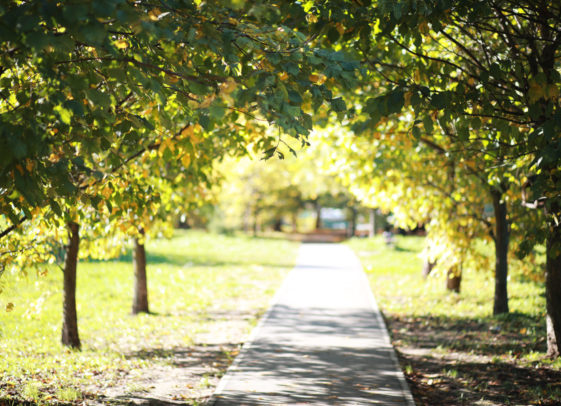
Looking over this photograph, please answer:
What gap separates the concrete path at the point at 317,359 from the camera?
5.93 meters

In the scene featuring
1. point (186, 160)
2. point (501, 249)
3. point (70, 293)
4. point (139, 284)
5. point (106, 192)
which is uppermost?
point (186, 160)

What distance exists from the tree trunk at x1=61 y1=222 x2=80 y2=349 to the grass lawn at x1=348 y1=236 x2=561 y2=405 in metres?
4.88

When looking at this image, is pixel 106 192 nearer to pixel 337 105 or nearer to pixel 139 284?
pixel 337 105

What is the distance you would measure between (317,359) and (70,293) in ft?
12.3

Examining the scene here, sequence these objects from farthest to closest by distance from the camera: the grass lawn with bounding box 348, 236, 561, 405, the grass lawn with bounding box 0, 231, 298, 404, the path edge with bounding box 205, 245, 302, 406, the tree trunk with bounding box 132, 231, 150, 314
A: the tree trunk with bounding box 132, 231, 150, 314 < the grass lawn with bounding box 348, 236, 561, 405 < the grass lawn with bounding box 0, 231, 298, 404 < the path edge with bounding box 205, 245, 302, 406

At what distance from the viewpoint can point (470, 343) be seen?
346 inches

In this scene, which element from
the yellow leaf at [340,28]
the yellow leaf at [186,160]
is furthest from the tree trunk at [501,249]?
the yellow leaf at [186,160]

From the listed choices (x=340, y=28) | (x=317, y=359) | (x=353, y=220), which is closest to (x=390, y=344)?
(x=317, y=359)

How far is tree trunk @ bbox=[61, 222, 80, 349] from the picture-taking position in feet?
25.7

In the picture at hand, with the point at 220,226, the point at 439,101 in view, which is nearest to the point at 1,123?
the point at 439,101

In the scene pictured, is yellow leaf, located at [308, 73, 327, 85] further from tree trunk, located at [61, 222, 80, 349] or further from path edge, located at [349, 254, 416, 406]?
tree trunk, located at [61, 222, 80, 349]

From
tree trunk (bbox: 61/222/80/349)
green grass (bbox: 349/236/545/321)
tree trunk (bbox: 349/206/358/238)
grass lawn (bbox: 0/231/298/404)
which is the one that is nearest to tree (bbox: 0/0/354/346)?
grass lawn (bbox: 0/231/298/404)

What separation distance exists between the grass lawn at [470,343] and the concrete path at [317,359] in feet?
1.31

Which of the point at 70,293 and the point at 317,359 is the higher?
the point at 70,293
